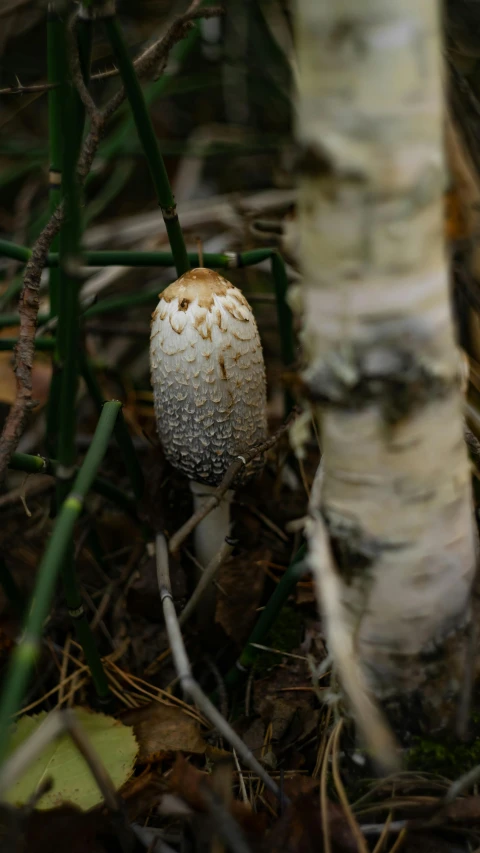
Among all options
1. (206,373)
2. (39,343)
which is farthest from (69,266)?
(39,343)

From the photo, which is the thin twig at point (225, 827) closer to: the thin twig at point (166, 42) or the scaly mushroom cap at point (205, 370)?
the scaly mushroom cap at point (205, 370)

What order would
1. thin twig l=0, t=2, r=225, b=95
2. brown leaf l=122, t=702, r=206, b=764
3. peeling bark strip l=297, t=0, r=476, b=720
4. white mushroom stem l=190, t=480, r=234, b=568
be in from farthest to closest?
white mushroom stem l=190, t=480, r=234, b=568 → brown leaf l=122, t=702, r=206, b=764 → thin twig l=0, t=2, r=225, b=95 → peeling bark strip l=297, t=0, r=476, b=720

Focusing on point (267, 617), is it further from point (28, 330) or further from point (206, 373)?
point (28, 330)

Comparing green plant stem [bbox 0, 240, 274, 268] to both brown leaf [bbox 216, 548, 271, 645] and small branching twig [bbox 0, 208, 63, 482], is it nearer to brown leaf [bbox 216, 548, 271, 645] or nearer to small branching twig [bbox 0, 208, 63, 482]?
small branching twig [bbox 0, 208, 63, 482]

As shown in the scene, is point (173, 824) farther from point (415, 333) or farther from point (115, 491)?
point (415, 333)

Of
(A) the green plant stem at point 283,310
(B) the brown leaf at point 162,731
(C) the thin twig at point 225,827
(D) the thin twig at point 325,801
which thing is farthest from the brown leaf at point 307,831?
(A) the green plant stem at point 283,310

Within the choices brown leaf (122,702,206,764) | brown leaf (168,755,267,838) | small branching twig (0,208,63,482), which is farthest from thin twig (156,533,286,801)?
small branching twig (0,208,63,482)
